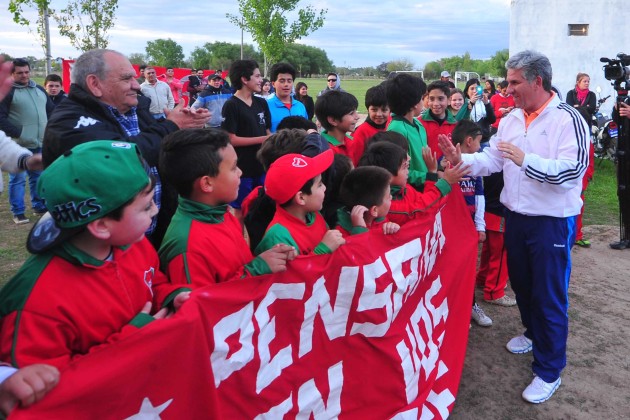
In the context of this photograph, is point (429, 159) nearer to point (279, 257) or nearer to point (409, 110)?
point (409, 110)

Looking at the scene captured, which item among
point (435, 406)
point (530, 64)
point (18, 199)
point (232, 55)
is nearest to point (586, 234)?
point (530, 64)

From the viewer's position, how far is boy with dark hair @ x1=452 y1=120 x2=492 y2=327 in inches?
173

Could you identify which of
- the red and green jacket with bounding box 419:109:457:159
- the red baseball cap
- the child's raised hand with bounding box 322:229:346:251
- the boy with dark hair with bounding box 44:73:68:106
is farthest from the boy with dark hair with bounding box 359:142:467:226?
the boy with dark hair with bounding box 44:73:68:106

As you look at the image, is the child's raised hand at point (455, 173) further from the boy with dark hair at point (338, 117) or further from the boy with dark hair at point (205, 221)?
the boy with dark hair at point (205, 221)

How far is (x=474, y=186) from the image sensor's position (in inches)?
177

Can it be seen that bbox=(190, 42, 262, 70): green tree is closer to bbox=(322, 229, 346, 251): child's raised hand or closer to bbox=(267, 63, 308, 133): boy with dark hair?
bbox=(267, 63, 308, 133): boy with dark hair

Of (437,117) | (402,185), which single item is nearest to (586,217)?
(437,117)

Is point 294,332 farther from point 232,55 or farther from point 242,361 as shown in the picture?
point 232,55

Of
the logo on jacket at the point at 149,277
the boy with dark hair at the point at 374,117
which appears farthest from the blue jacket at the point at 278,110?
the logo on jacket at the point at 149,277

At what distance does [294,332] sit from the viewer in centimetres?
231

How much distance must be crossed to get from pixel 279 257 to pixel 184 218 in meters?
0.47

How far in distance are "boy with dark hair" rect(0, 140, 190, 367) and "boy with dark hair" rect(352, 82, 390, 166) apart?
8.91 ft

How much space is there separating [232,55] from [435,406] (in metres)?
80.7

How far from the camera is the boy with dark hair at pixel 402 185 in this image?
326 centimetres
